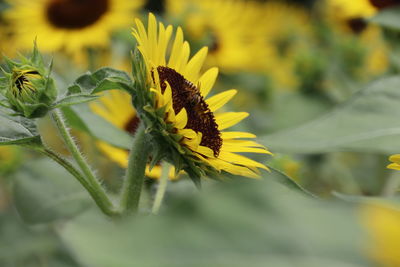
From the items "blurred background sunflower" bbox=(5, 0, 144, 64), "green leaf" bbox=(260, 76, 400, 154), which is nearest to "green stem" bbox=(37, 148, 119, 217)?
"green leaf" bbox=(260, 76, 400, 154)

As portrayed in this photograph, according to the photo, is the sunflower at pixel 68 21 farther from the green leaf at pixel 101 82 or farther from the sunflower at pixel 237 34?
A: the green leaf at pixel 101 82

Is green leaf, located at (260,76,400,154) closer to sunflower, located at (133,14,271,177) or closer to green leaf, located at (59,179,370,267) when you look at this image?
sunflower, located at (133,14,271,177)

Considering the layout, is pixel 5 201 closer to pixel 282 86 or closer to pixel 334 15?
pixel 282 86

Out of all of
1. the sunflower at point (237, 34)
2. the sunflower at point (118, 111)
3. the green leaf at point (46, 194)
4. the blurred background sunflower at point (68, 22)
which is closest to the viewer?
the green leaf at point (46, 194)

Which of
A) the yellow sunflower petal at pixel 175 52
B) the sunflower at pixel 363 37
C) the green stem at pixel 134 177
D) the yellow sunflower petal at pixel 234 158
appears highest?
the sunflower at pixel 363 37

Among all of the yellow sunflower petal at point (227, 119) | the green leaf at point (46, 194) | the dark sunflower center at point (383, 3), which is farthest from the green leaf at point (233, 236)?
the dark sunflower center at point (383, 3)

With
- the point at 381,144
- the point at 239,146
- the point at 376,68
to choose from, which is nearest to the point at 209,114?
the point at 239,146

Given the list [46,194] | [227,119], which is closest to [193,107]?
[227,119]
